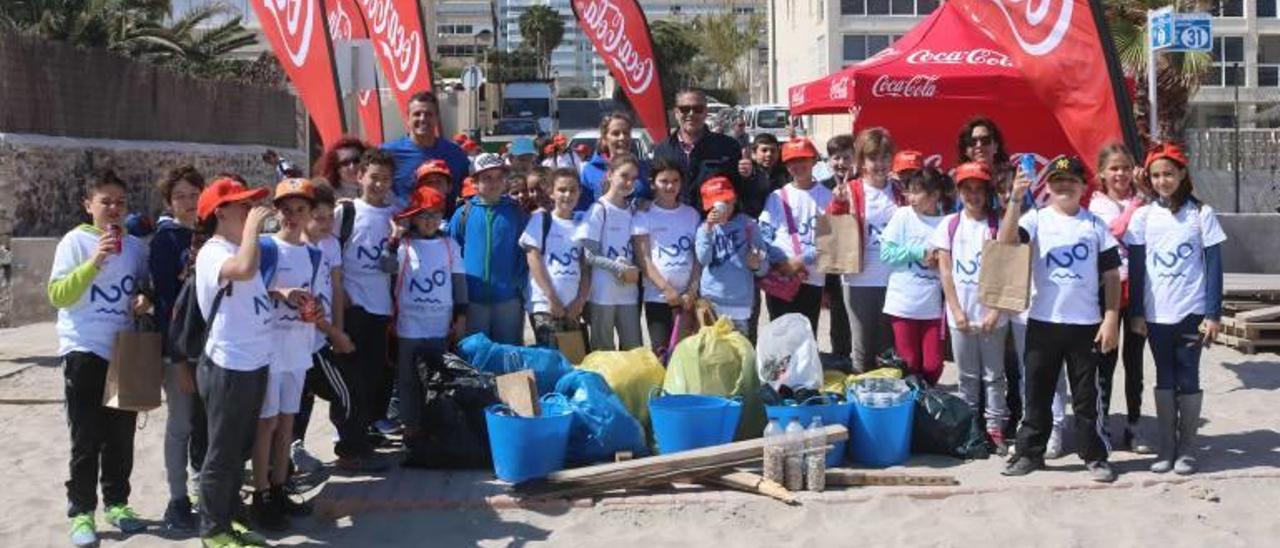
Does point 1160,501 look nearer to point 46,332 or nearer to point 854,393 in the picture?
point 854,393

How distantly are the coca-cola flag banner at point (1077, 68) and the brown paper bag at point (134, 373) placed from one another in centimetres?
576

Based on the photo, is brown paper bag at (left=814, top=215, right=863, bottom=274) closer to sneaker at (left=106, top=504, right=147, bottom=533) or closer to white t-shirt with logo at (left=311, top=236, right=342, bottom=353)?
white t-shirt with logo at (left=311, top=236, right=342, bottom=353)

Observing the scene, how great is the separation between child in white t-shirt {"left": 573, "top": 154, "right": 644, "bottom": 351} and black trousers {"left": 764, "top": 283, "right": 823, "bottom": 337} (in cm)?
90

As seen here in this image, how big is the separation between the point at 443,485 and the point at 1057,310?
3272 millimetres

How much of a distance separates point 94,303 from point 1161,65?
1641 centimetres

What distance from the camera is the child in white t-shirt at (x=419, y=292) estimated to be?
6.49 meters

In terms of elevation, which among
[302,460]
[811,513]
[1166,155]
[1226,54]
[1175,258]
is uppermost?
[1226,54]

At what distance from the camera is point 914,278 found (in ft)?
22.5

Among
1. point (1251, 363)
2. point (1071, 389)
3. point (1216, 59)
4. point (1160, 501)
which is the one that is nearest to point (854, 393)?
point (1071, 389)

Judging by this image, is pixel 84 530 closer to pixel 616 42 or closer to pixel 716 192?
pixel 716 192

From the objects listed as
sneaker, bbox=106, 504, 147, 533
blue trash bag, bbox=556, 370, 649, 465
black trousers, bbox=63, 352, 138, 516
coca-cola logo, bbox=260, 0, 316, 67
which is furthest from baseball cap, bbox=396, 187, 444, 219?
coca-cola logo, bbox=260, 0, 316, 67

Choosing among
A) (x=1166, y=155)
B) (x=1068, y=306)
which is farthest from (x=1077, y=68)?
(x=1068, y=306)

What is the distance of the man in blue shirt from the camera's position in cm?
739

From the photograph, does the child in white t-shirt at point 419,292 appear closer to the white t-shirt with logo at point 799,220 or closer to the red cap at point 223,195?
the red cap at point 223,195
